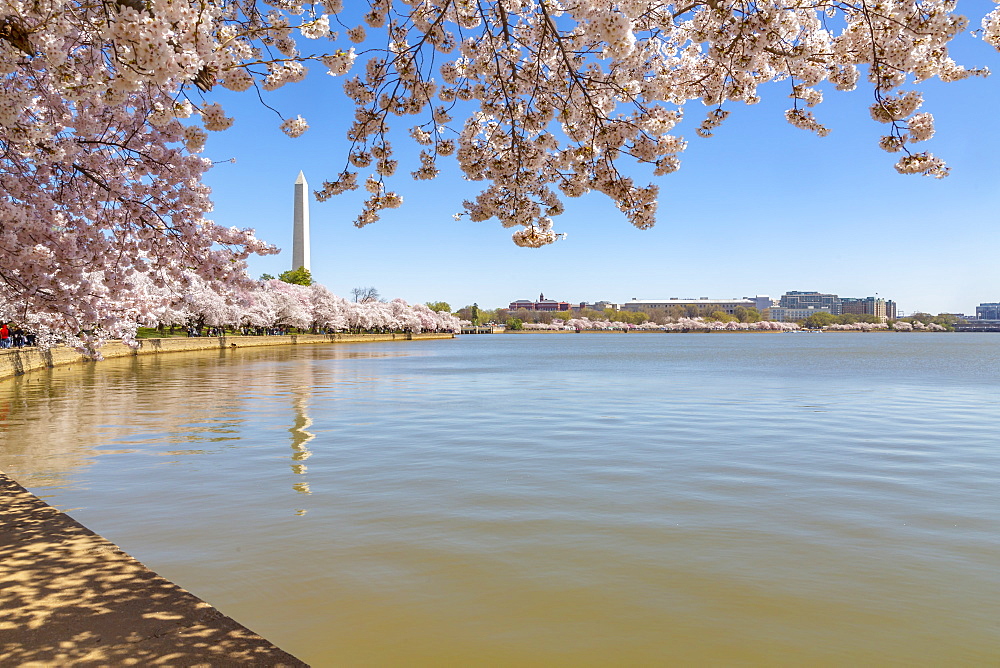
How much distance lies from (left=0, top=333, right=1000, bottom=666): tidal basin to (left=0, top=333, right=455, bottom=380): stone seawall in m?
13.8

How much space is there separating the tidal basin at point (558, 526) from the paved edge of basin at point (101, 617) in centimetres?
49

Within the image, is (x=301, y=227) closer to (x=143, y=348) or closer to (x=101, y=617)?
(x=143, y=348)

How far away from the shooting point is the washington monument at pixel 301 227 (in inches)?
3356

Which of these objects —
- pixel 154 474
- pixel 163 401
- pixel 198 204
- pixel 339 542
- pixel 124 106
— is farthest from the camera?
pixel 163 401

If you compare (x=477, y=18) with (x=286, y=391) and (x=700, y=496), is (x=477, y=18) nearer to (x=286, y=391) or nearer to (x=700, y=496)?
(x=700, y=496)

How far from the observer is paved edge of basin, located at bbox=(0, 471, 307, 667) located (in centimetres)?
414

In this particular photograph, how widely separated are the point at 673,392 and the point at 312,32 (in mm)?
20680

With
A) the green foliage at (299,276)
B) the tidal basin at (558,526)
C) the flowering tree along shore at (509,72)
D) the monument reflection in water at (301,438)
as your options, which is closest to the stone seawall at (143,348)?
the green foliage at (299,276)

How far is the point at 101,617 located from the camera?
463cm

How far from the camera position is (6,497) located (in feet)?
25.3

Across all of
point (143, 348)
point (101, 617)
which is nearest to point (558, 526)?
point (101, 617)

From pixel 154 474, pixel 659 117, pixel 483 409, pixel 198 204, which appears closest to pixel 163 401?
pixel 483 409

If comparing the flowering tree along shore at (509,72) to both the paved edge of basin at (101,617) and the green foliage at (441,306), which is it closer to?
the paved edge of basin at (101,617)

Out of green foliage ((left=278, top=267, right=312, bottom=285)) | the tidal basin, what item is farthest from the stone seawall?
the tidal basin
